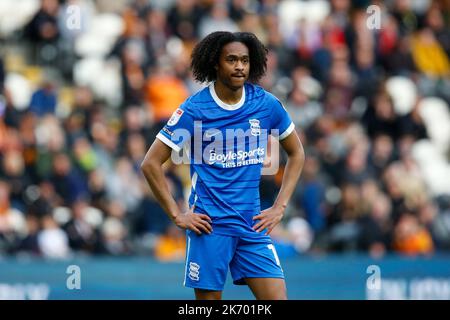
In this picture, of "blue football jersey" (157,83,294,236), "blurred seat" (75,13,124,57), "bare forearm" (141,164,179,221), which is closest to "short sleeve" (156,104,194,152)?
"blue football jersey" (157,83,294,236)

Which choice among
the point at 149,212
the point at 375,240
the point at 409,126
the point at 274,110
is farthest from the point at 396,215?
the point at 274,110

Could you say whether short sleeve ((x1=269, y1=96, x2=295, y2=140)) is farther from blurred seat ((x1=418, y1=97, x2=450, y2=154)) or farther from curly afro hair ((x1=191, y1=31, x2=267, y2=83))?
blurred seat ((x1=418, y1=97, x2=450, y2=154))

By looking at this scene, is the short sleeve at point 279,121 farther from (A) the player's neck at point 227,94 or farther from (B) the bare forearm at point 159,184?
(B) the bare forearm at point 159,184

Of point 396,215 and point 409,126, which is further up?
point 409,126

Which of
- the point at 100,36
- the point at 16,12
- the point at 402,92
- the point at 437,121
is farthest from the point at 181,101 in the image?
the point at 437,121

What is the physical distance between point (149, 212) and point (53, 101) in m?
2.23

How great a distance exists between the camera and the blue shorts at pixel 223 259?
884 cm

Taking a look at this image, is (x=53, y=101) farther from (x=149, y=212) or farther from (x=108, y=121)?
(x=149, y=212)

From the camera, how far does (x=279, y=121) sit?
9086mm

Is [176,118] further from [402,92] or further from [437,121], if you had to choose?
[437,121]

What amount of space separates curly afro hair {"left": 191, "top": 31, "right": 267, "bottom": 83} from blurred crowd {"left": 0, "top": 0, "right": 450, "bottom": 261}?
6.26 metres

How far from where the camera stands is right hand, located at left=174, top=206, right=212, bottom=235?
8.80 meters

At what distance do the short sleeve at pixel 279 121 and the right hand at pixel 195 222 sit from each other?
0.84 m
